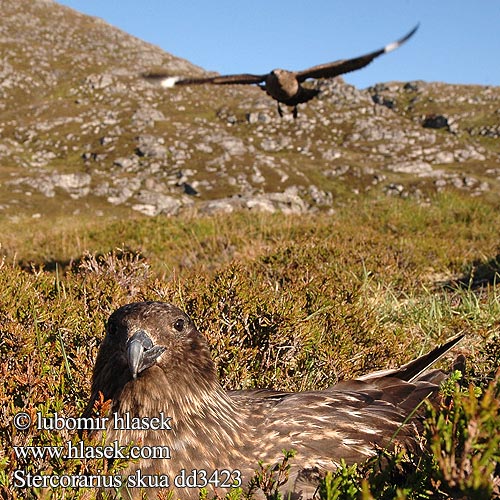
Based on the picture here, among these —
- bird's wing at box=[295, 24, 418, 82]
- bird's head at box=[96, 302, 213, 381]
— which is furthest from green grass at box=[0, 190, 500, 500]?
bird's wing at box=[295, 24, 418, 82]

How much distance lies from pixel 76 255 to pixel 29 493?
7.38 m

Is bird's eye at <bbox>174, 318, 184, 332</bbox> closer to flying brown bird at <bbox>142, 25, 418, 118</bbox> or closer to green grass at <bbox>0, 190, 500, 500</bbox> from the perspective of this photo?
green grass at <bbox>0, 190, 500, 500</bbox>

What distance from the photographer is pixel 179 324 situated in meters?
2.64

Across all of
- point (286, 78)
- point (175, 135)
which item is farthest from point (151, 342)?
point (175, 135)

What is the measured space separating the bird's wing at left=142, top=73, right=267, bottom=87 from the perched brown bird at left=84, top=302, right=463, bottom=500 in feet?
24.5

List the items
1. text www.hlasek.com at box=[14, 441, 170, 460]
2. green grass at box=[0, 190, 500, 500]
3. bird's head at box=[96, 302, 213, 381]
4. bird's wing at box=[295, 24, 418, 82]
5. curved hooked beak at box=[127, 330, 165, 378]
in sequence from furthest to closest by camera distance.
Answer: bird's wing at box=[295, 24, 418, 82]
bird's head at box=[96, 302, 213, 381]
curved hooked beak at box=[127, 330, 165, 378]
text www.hlasek.com at box=[14, 441, 170, 460]
green grass at box=[0, 190, 500, 500]

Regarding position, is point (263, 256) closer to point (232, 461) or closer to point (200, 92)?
point (232, 461)

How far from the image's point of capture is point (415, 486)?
1681mm

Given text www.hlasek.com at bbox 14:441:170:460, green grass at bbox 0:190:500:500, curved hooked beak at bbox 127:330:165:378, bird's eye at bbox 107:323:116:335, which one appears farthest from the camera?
bird's eye at bbox 107:323:116:335

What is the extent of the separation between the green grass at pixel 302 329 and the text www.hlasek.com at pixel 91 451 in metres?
0.05

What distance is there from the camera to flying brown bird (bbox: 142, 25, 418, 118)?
358 inches

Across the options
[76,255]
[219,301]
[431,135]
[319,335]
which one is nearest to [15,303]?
[219,301]

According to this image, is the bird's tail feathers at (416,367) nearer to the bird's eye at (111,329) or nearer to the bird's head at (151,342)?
the bird's head at (151,342)

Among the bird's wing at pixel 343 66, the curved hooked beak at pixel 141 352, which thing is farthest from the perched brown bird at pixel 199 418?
the bird's wing at pixel 343 66
